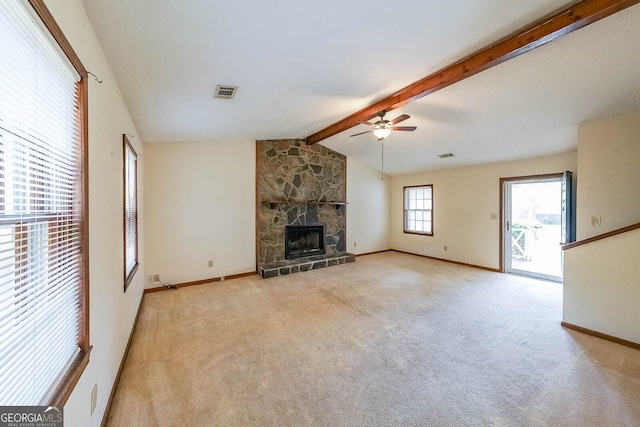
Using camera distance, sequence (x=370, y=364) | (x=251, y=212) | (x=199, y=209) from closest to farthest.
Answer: (x=370, y=364) < (x=199, y=209) < (x=251, y=212)

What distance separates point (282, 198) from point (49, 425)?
476 centimetres

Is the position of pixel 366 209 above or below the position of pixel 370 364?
Result: above

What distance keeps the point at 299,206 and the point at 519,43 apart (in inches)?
175

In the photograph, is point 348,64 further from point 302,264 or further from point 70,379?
point 302,264

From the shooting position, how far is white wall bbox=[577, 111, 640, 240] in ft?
10.1

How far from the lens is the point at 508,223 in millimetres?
5242

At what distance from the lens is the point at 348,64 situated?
8.02ft

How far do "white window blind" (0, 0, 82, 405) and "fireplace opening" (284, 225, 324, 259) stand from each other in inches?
173

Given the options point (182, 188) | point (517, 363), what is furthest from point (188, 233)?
point (517, 363)

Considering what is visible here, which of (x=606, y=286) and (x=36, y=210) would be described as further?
(x=606, y=286)

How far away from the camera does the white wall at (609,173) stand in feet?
10.1

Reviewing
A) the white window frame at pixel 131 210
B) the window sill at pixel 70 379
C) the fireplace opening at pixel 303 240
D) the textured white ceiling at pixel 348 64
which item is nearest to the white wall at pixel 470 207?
the textured white ceiling at pixel 348 64

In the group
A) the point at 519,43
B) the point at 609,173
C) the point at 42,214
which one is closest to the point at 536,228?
the point at 609,173

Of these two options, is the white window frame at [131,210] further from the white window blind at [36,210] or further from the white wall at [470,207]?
the white wall at [470,207]
